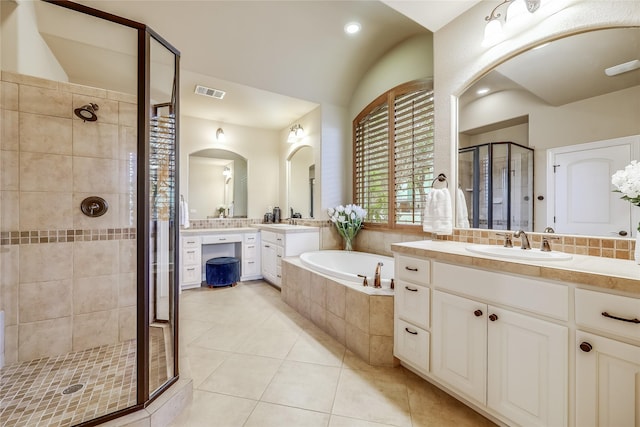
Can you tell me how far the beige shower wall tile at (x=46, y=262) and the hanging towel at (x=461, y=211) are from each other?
2929 mm

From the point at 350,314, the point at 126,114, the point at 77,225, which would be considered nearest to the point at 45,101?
the point at 126,114

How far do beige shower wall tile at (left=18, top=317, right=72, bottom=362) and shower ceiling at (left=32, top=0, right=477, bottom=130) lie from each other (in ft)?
6.62

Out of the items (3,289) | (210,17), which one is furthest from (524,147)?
(3,289)

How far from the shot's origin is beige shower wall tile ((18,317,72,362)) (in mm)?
1799

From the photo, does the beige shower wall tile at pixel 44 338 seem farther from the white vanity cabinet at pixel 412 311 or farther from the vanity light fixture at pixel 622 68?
the vanity light fixture at pixel 622 68

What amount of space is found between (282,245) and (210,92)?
7.08 feet

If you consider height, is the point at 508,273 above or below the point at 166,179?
below

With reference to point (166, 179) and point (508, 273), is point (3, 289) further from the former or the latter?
point (508, 273)

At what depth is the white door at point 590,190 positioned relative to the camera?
1343 mm

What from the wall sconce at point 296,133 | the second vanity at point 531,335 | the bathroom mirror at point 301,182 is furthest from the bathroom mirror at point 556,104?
the wall sconce at point 296,133

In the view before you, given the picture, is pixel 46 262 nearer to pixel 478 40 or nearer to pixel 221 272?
pixel 221 272

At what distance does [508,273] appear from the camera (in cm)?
125

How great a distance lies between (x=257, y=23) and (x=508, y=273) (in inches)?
119

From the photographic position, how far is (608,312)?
0.97 metres
